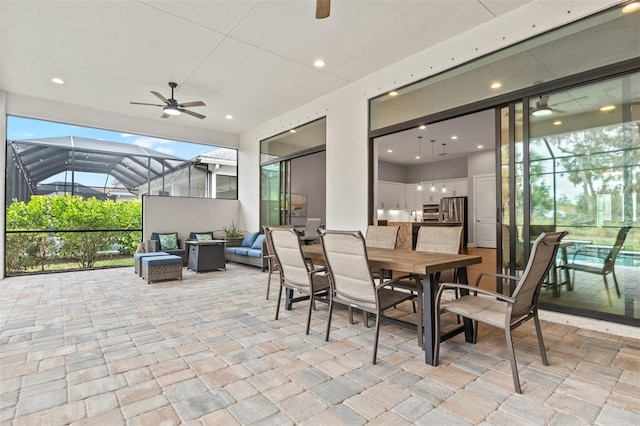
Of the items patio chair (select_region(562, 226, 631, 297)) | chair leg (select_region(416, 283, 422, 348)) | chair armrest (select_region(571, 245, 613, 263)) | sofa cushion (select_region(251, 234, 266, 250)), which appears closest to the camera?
chair leg (select_region(416, 283, 422, 348))

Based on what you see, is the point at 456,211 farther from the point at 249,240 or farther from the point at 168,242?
the point at 168,242

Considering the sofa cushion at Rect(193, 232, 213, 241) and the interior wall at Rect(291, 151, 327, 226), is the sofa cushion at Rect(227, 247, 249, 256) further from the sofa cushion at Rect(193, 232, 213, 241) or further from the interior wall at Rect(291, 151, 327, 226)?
the interior wall at Rect(291, 151, 327, 226)

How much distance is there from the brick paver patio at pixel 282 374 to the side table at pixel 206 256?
259cm

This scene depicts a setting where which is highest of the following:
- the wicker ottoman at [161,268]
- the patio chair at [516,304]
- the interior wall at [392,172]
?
the interior wall at [392,172]

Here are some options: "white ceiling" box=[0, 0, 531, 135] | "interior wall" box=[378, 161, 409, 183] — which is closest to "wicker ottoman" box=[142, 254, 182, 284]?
"white ceiling" box=[0, 0, 531, 135]

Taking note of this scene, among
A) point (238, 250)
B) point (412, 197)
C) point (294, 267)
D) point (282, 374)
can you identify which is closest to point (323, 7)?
point (294, 267)

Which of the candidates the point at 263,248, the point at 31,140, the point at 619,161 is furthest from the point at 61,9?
the point at 619,161

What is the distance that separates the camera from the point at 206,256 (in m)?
6.17

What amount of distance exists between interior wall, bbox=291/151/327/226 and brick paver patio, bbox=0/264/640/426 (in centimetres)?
598

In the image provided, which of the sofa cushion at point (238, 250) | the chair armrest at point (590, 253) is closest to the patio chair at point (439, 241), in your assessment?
the chair armrest at point (590, 253)

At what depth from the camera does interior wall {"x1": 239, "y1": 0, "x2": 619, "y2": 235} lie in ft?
10.6

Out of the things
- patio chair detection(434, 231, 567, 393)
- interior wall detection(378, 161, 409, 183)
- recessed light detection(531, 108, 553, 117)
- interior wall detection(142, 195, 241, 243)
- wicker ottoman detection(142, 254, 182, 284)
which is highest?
interior wall detection(378, 161, 409, 183)

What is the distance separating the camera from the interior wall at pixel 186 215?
710 centimetres

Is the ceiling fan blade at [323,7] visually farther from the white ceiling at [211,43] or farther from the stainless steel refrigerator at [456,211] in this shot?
the stainless steel refrigerator at [456,211]
